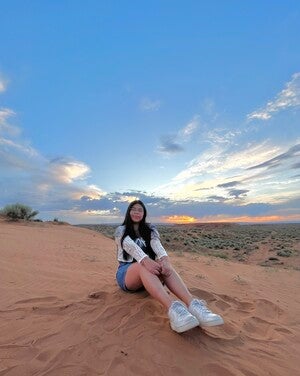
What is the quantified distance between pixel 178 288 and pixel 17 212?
2029cm

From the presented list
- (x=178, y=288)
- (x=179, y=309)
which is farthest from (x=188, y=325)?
(x=178, y=288)

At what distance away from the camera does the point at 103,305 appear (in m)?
4.92

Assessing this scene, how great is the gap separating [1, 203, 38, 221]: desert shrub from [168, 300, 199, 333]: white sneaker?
65.1ft

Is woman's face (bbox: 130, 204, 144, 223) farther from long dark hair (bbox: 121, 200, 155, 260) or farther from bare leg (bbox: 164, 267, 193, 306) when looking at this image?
bare leg (bbox: 164, 267, 193, 306)

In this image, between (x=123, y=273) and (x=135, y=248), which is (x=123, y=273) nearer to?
(x=123, y=273)

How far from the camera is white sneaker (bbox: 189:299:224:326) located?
385 cm

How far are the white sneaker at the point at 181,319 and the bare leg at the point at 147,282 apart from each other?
0.39 ft

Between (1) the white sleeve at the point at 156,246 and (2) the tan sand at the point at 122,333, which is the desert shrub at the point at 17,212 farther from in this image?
(1) the white sleeve at the point at 156,246

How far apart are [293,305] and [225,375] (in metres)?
3.81

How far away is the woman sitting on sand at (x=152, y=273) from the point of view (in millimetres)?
3869

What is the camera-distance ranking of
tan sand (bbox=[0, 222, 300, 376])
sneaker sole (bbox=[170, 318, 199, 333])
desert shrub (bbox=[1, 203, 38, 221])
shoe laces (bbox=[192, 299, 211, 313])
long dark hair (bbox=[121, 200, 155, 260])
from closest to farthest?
tan sand (bbox=[0, 222, 300, 376])
sneaker sole (bbox=[170, 318, 199, 333])
shoe laces (bbox=[192, 299, 211, 313])
long dark hair (bbox=[121, 200, 155, 260])
desert shrub (bbox=[1, 203, 38, 221])

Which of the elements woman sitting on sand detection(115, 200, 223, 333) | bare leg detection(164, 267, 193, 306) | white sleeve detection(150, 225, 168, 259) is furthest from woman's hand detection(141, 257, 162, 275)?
white sleeve detection(150, 225, 168, 259)

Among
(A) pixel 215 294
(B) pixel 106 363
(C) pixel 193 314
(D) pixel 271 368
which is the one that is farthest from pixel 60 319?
(A) pixel 215 294

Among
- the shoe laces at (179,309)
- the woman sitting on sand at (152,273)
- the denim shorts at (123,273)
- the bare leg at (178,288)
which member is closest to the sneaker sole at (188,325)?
the woman sitting on sand at (152,273)
